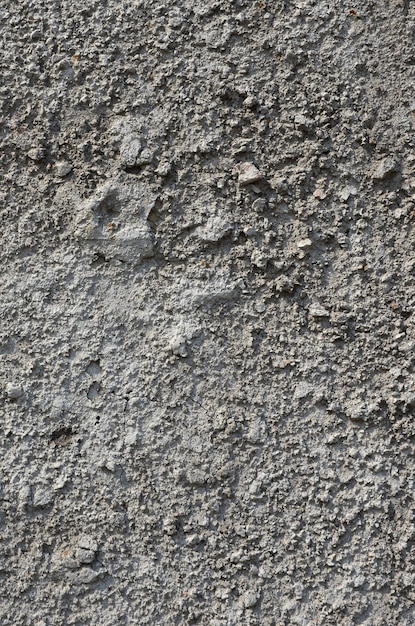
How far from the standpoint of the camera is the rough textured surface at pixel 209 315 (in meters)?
0.70

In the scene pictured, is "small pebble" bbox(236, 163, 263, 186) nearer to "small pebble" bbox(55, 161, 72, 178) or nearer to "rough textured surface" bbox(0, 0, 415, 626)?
"rough textured surface" bbox(0, 0, 415, 626)

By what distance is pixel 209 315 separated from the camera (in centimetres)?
72

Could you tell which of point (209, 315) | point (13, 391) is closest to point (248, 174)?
point (209, 315)

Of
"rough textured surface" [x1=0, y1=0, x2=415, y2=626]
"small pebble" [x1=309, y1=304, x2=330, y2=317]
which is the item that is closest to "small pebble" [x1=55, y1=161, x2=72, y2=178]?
"rough textured surface" [x1=0, y1=0, x2=415, y2=626]

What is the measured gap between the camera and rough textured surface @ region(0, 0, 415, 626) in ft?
2.29

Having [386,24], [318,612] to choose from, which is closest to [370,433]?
[318,612]

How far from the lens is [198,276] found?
72 cm

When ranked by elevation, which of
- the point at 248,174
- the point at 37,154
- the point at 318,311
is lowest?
the point at 318,311

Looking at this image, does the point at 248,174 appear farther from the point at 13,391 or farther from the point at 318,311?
the point at 13,391

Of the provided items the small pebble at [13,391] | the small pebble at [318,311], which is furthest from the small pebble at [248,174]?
the small pebble at [13,391]

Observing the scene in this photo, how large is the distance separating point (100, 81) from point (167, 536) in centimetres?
Result: 55

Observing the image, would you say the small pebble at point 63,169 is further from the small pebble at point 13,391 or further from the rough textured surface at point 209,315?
the small pebble at point 13,391

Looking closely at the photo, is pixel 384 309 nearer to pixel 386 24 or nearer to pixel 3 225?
pixel 386 24

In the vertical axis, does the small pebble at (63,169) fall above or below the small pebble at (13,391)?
above
